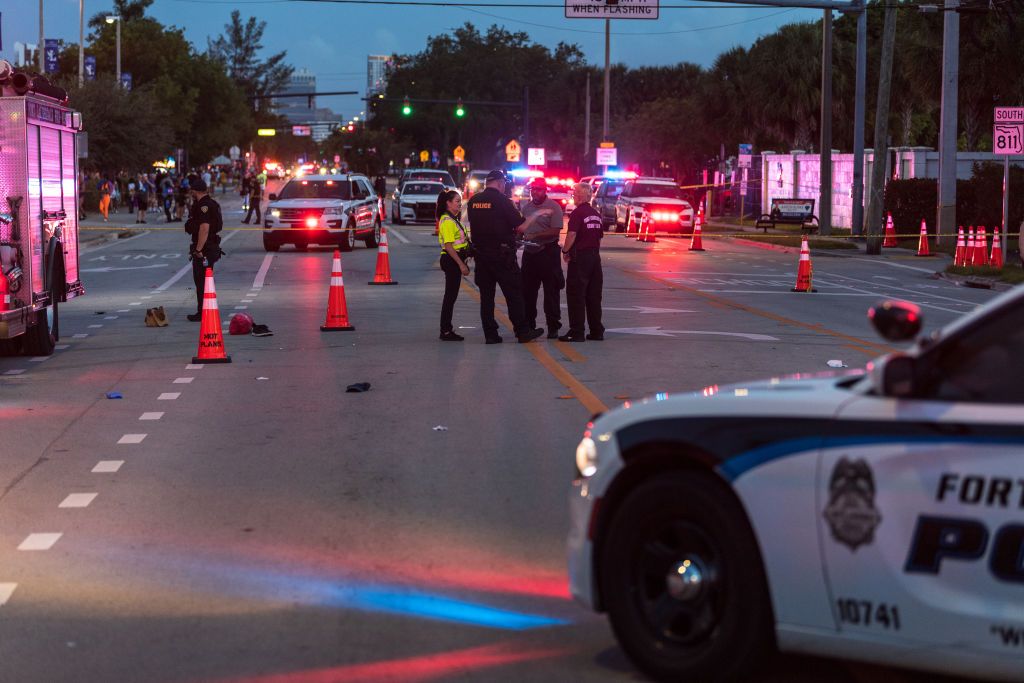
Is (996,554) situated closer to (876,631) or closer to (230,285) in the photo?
(876,631)

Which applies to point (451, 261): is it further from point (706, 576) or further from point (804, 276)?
point (706, 576)

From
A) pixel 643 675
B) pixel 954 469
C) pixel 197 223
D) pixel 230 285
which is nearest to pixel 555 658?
pixel 643 675

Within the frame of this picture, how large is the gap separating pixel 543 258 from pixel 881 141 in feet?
73.9

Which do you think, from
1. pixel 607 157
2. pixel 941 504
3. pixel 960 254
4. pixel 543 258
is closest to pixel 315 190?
pixel 960 254

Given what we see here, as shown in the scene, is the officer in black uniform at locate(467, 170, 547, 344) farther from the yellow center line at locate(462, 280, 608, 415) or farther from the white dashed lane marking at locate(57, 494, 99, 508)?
the white dashed lane marking at locate(57, 494, 99, 508)

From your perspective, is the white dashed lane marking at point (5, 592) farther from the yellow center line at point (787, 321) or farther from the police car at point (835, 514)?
the yellow center line at point (787, 321)

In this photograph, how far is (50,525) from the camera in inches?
325

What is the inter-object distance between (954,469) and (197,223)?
16.0 metres

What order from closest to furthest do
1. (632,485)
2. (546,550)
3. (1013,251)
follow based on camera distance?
1. (632,485)
2. (546,550)
3. (1013,251)

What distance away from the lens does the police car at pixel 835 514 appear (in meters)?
4.67

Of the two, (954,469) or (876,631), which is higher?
(954,469)

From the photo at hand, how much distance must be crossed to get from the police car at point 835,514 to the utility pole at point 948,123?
31902 millimetres

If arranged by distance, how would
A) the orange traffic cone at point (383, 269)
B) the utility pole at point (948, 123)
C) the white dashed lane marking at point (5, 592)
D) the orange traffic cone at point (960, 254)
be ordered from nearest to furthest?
the white dashed lane marking at point (5, 592)
the orange traffic cone at point (383, 269)
the orange traffic cone at point (960, 254)
the utility pole at point (948, 123)

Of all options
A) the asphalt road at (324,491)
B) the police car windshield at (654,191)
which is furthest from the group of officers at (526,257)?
the police car windshield at (654,191)
